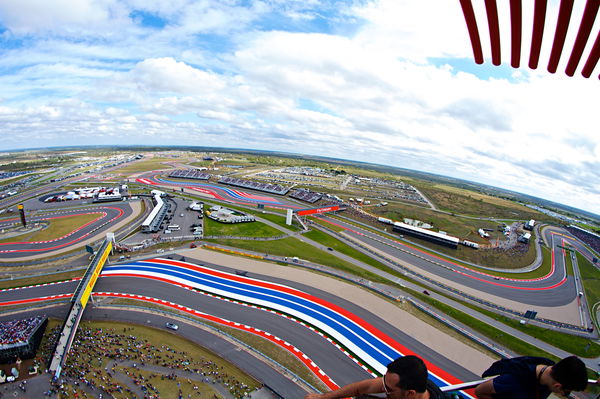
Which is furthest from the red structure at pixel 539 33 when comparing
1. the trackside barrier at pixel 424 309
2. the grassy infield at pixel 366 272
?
the trackside barrier at pixel 424 309

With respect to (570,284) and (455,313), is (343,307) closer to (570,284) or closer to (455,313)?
(455,313)

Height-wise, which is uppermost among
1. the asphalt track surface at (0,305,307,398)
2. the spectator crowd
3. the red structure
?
the red structure

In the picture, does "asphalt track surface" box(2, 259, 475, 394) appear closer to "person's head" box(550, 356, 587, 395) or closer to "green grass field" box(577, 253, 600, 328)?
"person's head" box(550, 356, 587, 395)

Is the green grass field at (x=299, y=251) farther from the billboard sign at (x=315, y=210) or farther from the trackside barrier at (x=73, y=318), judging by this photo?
the trackside barrier at (x=73, y=318)

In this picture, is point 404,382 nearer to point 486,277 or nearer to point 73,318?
point 73,318

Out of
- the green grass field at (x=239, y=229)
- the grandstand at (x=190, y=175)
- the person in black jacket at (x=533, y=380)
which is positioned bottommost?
the green grass field at (x=239, y=229)

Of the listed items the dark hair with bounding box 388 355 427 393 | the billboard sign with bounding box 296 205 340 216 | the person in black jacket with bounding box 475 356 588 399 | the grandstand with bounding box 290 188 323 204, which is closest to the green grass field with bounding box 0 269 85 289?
the billboard sign with bounding box 296 205 340 216

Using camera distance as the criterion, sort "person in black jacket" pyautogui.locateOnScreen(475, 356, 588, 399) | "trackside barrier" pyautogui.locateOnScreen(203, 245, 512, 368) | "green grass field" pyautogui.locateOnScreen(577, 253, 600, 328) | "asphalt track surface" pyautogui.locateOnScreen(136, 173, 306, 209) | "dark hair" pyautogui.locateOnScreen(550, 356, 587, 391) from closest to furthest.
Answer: "dark hair" pyautogui.locateOnScreen(550, 356, 587, 391) → "person in black jacket" pyautogui.locateOnScreen(475, 356, 588, 399) → "trackside barrier" pyautogui.locateOnScreen(203, 245, 512, 368) → "green grass field" pyautogui.locateOnScreen(577, 253, 600, 328) → "asphalt track surface" pyautogui.locateOnScreen(136, 173, 306, 209)
